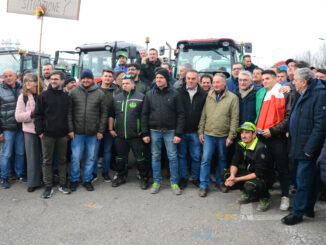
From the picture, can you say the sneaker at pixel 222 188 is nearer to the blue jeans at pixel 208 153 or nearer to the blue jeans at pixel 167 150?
the blue jeans at pixel 208 153

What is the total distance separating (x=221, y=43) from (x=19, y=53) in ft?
25.8

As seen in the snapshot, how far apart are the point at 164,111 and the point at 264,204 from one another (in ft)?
6.91

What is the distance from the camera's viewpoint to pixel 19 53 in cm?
1106

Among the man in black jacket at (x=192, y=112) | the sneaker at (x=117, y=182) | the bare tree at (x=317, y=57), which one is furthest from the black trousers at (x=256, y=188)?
the bare tree at (x=317, y=57)

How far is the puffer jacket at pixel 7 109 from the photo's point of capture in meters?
5.02

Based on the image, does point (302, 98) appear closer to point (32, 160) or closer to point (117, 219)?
point (117, 219)

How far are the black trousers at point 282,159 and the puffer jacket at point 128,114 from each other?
2.24 meters

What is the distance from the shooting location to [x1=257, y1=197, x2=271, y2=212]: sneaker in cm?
409

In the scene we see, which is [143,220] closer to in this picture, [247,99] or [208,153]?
[208,153]

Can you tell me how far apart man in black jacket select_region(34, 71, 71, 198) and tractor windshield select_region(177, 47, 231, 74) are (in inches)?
167

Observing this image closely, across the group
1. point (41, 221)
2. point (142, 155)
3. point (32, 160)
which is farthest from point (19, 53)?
point (41, 221)

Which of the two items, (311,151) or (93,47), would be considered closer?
(311,151)

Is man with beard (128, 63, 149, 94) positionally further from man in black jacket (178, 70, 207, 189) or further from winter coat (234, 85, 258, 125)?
winter coat (234, 85, 258, 125)

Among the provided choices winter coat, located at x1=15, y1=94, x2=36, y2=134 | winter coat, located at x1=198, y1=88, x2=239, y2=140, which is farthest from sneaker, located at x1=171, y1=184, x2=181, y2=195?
winter coat, located at x1=15, y1=94, x2=36, y2=134
